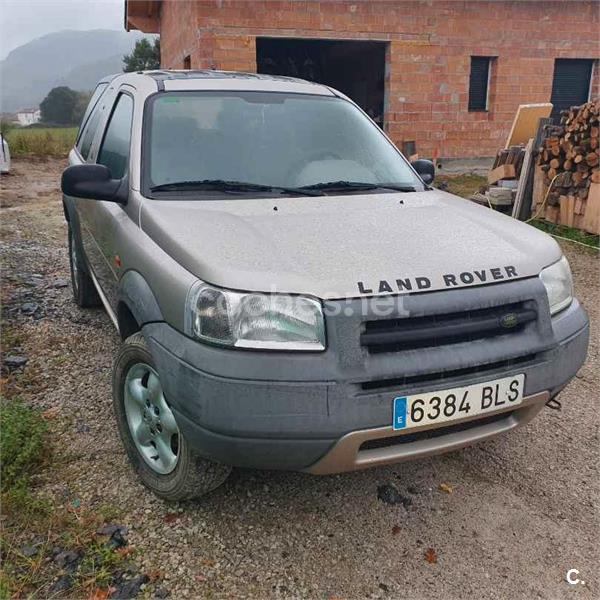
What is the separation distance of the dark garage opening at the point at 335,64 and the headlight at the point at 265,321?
43.4ft

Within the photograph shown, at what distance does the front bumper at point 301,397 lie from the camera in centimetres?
194

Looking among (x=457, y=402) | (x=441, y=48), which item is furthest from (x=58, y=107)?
(x=457, y=402)

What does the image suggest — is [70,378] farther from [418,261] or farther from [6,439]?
[418,261]

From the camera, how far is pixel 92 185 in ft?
9.24

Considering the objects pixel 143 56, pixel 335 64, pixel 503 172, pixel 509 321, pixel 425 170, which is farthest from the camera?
pixel 143 56

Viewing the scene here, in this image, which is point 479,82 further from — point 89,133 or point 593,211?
point 89,133

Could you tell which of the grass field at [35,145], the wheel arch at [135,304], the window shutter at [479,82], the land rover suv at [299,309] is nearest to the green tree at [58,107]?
the grass field at [35,145]

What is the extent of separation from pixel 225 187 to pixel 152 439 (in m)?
1.27

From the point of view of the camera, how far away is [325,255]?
221 centimetres

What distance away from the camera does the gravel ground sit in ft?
7.21

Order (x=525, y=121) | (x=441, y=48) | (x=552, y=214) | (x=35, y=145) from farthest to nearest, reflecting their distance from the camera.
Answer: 1. (x=35, y=145)
2. (x=441, y=48)
3. (x=525, y=121)
4. (x=552, y=214)

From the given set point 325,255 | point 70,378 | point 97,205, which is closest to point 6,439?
point 70,378

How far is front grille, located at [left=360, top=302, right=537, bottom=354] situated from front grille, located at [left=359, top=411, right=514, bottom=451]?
13.6 inches

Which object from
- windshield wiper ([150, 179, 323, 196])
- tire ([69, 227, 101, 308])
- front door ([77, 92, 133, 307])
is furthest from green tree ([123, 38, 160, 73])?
windshield wiper ([150, 179, 323, 196])
